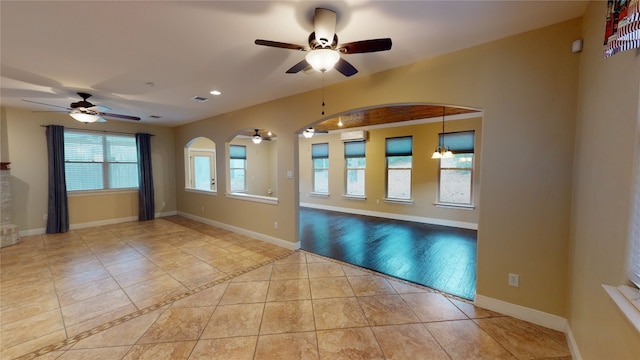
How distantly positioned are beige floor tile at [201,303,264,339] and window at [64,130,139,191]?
230 inches

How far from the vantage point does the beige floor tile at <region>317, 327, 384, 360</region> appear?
6.26 feet

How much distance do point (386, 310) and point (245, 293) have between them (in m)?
1.59

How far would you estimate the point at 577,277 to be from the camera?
193 centimetres

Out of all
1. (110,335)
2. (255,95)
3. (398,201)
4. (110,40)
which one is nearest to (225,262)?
(110,335)

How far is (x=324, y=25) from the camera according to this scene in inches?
75.3

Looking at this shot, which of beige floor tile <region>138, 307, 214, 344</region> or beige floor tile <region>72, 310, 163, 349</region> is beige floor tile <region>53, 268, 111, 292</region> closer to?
beige floor tile <region>72, 310, 163, 349</region>

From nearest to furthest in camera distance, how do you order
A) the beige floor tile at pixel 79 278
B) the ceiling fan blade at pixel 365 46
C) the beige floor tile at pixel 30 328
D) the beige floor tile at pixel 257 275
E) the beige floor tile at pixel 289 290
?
the ceiling fan blade at pixel 365 46 < the beige floor tile at pixel 30 328 < the beige floor tile at pixel 289 290 < the beige floor tile at pixel 79 278 < the beige floor tile at pixel 257 275

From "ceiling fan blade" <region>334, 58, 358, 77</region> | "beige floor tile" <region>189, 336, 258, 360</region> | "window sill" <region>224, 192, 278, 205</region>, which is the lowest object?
"beige floor tile" <region>189, 336, 258, 360</region>

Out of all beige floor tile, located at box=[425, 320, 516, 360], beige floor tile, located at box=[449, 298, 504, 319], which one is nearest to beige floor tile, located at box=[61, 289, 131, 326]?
beige floor tile, located at box=[425, 320, 516, 360]

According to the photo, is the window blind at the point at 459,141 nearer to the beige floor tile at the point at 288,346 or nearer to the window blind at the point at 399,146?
the window blind at the point at 399,146

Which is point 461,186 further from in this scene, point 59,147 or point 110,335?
point 59,147

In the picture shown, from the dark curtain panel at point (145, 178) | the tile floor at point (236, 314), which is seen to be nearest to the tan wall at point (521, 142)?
the tile floor at point (236, 314)

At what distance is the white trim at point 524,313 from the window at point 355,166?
5001 mm

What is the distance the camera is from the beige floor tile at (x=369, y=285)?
285 cm
